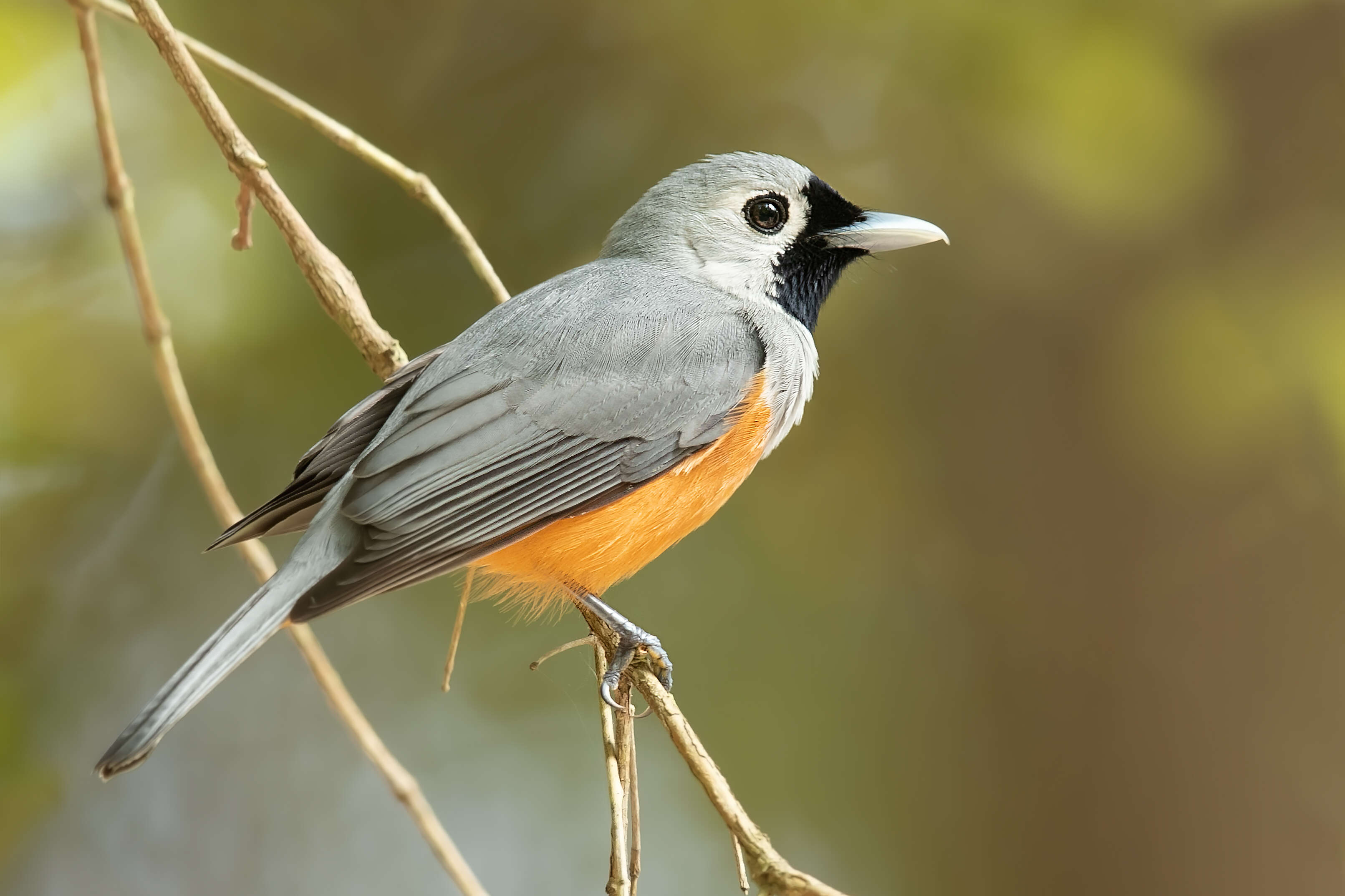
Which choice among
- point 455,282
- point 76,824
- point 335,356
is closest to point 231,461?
point 335,356

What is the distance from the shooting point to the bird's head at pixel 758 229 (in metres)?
3.49

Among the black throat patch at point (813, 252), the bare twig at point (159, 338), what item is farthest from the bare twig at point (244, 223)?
the black throat patch at point (813, 252)

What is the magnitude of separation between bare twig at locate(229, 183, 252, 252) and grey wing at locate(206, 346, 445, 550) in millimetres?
530

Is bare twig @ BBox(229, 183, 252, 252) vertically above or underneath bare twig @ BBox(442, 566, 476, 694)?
above

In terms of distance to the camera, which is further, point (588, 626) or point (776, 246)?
point (776, 246)

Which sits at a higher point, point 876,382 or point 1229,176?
point 1229,176

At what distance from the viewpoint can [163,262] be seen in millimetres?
4344

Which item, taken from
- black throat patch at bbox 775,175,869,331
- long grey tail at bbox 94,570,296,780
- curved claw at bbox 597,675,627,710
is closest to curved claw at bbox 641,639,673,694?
Answer: curved claw at bbox 597,675,627,710

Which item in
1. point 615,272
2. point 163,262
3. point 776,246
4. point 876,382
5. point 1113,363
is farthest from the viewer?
point 876,382

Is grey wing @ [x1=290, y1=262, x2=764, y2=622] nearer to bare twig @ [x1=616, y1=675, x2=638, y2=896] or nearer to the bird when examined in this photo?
the bird

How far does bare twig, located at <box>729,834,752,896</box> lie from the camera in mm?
2070

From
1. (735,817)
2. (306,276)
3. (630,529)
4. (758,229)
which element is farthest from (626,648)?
(758,229)

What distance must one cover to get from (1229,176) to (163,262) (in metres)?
3.91

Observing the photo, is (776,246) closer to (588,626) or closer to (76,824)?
(588,626)
